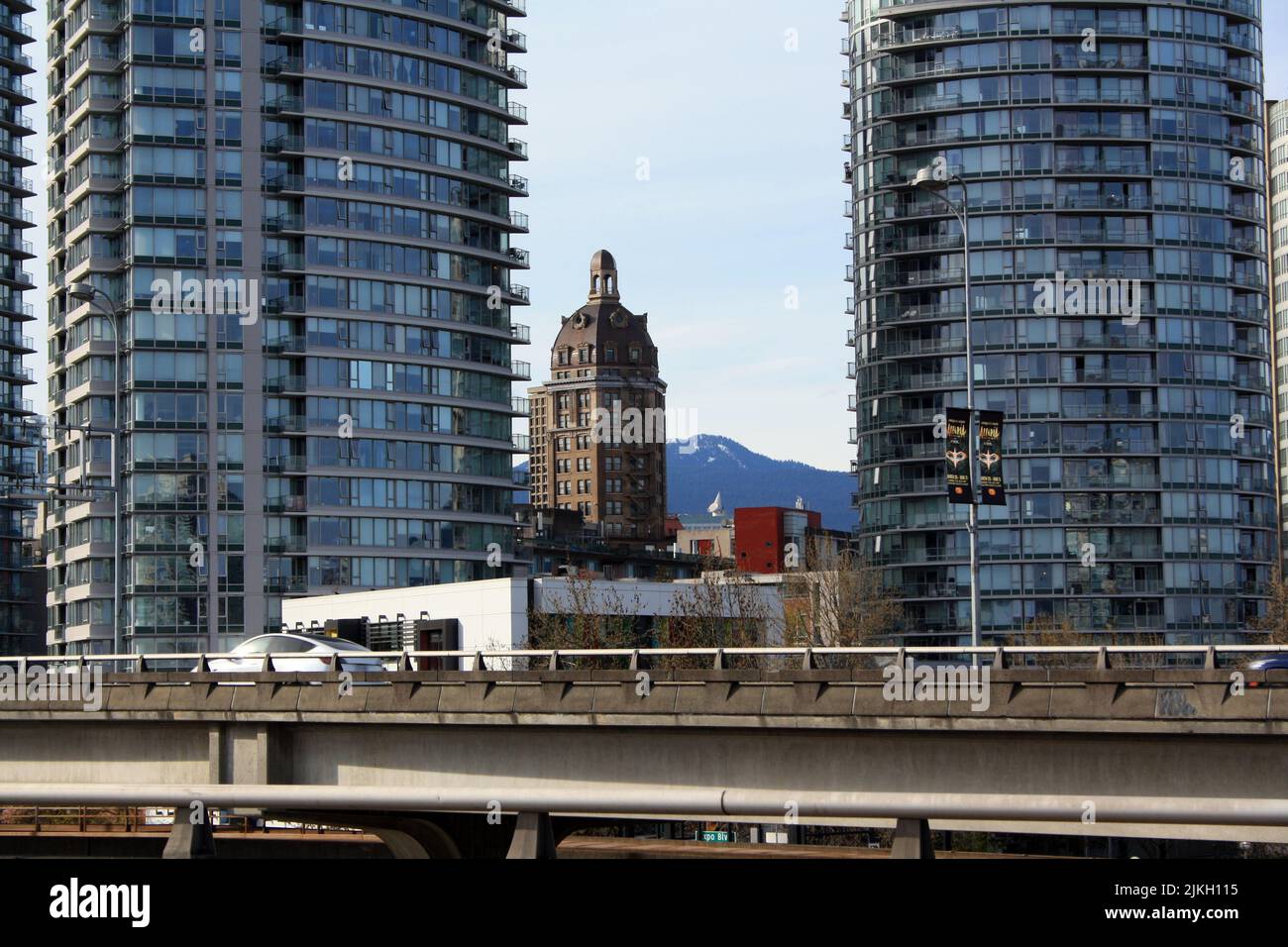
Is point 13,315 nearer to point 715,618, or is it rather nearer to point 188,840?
point 715,618

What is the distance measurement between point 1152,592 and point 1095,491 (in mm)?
8429

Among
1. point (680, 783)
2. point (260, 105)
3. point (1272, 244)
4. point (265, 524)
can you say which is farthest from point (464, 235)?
point (680, 783)

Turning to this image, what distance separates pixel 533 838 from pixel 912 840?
207 cm

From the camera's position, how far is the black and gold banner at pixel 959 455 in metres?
37.4

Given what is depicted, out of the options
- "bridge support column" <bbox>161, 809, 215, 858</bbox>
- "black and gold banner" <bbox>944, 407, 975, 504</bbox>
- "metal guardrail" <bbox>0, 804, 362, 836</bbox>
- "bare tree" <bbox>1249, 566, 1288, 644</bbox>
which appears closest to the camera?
"bridge support column" <bbox>161, 809, 215, 858</bbox>

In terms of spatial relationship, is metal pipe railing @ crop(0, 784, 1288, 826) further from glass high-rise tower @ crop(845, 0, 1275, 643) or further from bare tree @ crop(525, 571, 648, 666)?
glass high-rise tower @ crop(845, 0, 1275, 643)

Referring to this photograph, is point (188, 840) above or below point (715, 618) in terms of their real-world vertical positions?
above

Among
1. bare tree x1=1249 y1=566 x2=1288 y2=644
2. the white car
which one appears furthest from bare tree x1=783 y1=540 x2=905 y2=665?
the white car

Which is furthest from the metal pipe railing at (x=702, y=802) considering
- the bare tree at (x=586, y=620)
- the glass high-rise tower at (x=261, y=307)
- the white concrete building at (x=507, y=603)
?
the glass high-rise tower at (x=261, y=307)

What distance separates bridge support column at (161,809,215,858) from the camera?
9883mm

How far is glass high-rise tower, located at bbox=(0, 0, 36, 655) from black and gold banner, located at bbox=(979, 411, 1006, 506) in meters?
117

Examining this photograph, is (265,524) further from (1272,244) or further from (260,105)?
(1272,244)

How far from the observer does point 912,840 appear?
9078 millimetres

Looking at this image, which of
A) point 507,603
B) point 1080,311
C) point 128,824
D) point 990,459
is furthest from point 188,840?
point 1080,311
